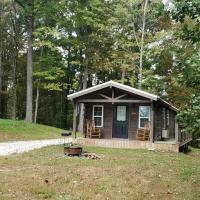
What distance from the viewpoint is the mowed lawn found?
9.44 metres

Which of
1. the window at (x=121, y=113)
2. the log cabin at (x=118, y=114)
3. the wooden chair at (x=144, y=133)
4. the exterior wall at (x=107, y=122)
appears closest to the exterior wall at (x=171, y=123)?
the log cabin at (x=118, y=114)

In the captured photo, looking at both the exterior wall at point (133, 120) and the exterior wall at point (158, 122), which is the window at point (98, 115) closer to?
the exterior wall at point (133, 120)

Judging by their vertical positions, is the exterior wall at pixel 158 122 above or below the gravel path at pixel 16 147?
above

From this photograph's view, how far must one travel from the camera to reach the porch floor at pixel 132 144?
21172 mm

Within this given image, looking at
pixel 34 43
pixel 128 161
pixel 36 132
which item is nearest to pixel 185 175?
pixel 128 161

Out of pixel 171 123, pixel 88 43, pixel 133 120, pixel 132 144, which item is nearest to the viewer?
pixel 132 144

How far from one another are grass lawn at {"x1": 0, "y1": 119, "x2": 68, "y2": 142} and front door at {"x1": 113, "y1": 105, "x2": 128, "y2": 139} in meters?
5.76

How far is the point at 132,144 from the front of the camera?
21.8 m

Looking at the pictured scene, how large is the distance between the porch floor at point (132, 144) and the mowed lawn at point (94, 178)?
4791mm

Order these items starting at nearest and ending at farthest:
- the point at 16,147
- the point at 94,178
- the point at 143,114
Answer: the point at 94,178, the point at 16,147, the point at 143,114

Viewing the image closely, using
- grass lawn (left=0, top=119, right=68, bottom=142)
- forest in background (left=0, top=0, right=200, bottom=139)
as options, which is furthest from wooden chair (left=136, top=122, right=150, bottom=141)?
grass lawn (left=0, top=119, right=68, bottom=142)

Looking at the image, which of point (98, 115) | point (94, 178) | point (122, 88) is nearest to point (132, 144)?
point (122, 88)

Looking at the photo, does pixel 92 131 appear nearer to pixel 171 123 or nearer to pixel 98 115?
pixel 98 115

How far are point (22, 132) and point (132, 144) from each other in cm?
898
